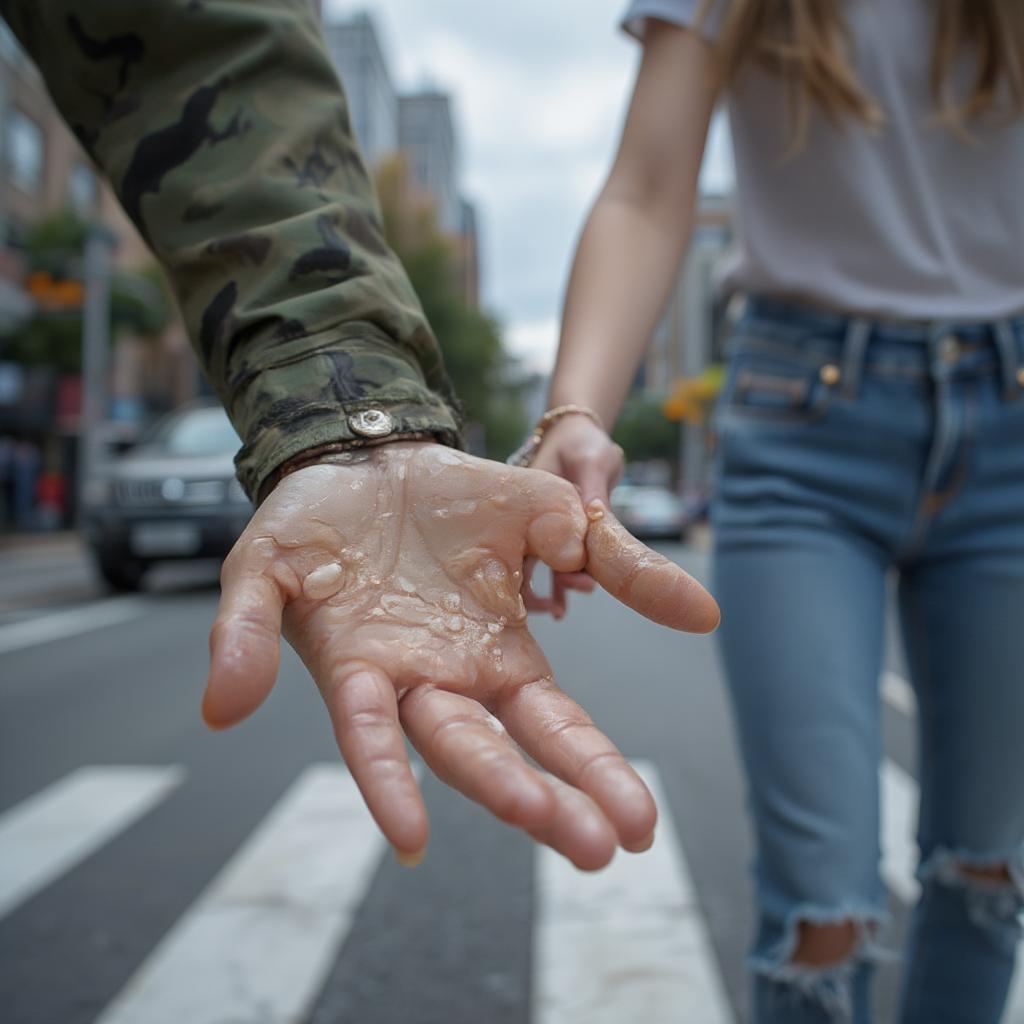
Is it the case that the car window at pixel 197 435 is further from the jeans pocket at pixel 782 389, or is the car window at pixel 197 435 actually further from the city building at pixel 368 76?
the city building at pixel 368 76

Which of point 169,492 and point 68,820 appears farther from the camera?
point 169,492

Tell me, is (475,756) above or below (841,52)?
below

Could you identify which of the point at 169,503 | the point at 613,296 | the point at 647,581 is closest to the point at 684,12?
the point at 613,296

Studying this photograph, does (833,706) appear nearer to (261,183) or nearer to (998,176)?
(998,176)

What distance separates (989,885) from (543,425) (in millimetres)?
814

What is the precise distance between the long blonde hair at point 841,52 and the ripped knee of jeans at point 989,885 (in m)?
0.92

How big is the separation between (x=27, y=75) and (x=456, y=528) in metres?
25.4

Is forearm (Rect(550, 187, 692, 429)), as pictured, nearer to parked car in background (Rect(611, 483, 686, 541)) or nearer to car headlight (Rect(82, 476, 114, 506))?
car headlight (Rect(82, 476, 114, 506))

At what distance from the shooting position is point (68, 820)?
10.7 feet

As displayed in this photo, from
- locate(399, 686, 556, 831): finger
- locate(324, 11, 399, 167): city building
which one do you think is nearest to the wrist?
locate(399, 686, 556, 831): finger

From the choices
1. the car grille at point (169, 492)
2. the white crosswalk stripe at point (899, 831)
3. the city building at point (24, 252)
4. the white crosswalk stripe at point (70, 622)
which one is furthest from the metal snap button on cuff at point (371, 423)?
the city building at point (24, 252)

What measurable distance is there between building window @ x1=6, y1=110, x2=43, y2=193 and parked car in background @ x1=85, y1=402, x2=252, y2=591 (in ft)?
52.3

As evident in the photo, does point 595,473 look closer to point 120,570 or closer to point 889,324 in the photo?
point 889,324

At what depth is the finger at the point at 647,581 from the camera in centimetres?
77
